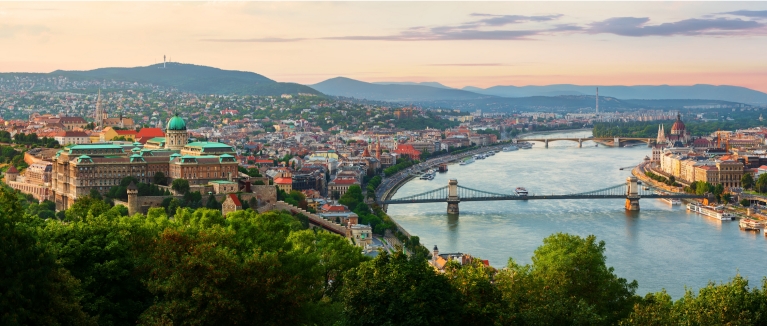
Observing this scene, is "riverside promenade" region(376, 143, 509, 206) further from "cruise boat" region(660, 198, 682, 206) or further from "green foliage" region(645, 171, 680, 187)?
"green foliage" region(645, 171, 680, 187)

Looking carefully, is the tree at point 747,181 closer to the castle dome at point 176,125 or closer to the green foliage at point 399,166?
the green foliage at point 399,166


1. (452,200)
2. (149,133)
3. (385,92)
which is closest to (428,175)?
(452,200)

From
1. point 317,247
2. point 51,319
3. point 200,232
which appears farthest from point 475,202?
point 51,319

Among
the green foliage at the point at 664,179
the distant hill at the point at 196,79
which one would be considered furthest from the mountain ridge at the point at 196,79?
the green foliage at the point at 664,179

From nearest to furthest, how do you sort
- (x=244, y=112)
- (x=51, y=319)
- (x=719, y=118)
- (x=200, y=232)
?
1. (x=51, y=319)
2. (x=200, y=232)
3. (x=244, y=112)
4. (x=719, y=118)

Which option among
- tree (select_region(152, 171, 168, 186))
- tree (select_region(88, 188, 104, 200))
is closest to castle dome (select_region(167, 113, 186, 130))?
tree (select_region(152, 171, 168, 186))

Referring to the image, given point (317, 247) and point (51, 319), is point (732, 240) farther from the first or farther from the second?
point (51, 319)
